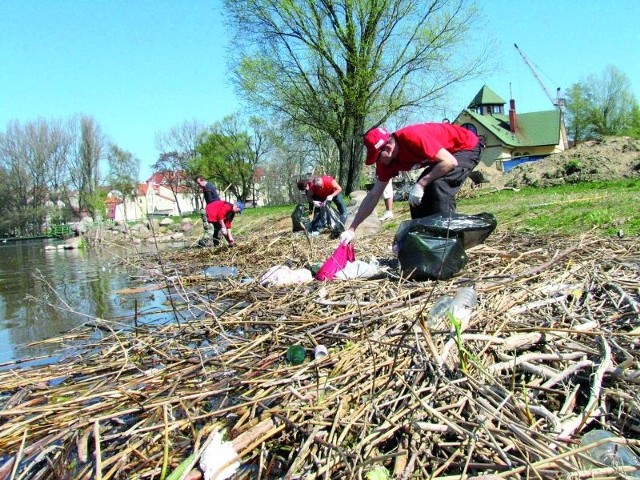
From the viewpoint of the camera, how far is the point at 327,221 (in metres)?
10.3

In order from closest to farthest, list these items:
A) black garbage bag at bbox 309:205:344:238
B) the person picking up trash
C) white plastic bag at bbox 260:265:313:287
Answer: white plastic bag at bbox 260:265:313:287
black garbage bag at bbox 309:205:344:238
the person picking up trash

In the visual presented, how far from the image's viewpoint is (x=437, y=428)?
166 centimetres

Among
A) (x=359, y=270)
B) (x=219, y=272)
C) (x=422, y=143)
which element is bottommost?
(x=219, y=272)

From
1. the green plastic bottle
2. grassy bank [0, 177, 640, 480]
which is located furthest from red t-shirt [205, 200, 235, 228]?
the green plastic bottle

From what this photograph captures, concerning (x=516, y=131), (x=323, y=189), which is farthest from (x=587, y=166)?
(x=516, y=131)

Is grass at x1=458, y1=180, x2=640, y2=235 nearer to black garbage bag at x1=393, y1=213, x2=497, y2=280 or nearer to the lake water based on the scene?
black garbage bag at x1=393, y1=213, x2=497, y2=280

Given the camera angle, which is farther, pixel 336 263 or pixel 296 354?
pixel 336 263

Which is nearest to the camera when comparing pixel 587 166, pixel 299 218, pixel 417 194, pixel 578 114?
pixel 417 194

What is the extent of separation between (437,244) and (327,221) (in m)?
6.46

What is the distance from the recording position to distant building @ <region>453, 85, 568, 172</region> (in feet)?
184

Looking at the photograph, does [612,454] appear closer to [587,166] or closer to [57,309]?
[57,309]

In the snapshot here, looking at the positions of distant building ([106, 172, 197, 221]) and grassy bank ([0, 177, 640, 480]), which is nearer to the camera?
grassy bank ([0, 177, 640, 480])

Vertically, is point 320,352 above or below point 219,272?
above

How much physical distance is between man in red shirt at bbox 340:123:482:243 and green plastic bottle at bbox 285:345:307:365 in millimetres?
1997
